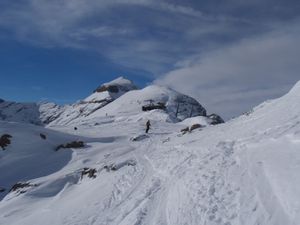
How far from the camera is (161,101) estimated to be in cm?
15638

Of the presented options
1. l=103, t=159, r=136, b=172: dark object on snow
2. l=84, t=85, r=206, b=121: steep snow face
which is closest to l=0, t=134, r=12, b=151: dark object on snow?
l=103, t=159, r=136, b=172: dark object on snow

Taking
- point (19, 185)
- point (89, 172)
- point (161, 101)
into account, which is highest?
point (161, 101)

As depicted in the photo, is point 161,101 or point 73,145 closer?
point 73,145

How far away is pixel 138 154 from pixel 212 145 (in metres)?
8.28

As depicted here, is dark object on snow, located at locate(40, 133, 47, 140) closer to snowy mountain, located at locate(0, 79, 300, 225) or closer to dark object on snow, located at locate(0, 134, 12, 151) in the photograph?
snowy mountain, located at locate(0, 79, 300, 225)

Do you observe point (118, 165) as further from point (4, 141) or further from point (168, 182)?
point (4, 141)

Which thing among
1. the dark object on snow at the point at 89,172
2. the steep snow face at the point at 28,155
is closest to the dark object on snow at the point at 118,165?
the dark object on snow at the point at 89,172

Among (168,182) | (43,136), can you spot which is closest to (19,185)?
(43,136)

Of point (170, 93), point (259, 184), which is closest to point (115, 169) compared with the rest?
point (259, 184)

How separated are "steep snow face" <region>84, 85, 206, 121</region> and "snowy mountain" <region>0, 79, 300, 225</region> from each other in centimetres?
9945

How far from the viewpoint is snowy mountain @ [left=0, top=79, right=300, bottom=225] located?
1237 centimetres

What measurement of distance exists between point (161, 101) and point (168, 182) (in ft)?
455

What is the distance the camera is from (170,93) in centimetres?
17325

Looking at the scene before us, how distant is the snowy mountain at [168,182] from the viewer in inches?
487
